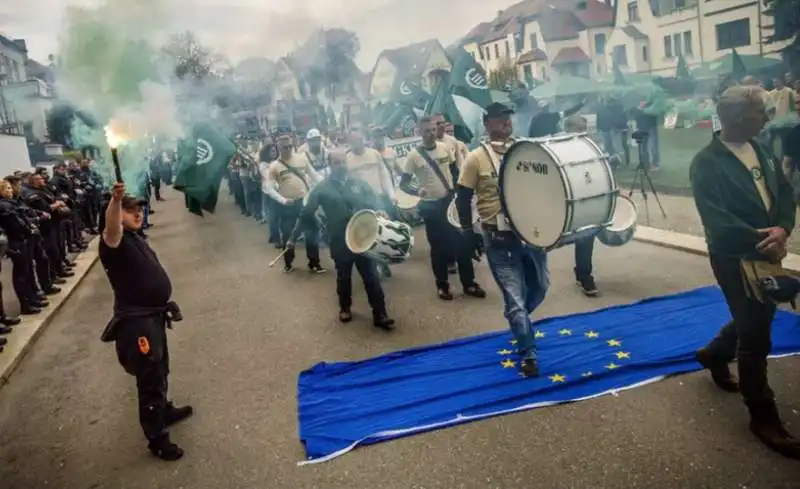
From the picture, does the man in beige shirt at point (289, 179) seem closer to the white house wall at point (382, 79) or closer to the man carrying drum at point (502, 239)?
the man carrying drum at point (502, 239)

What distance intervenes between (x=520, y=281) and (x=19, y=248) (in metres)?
6.49

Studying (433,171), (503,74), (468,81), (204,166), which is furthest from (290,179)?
(503,74)

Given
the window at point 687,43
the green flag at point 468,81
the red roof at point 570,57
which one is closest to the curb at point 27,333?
the green flag at point 468,81

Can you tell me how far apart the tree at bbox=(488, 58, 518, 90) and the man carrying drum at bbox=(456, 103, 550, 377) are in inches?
662

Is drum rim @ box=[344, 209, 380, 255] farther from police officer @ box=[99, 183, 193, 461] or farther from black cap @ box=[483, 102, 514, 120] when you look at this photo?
police officer @ box=[99, 183, 193, 461]

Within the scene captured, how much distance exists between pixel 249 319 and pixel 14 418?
2.67 meters

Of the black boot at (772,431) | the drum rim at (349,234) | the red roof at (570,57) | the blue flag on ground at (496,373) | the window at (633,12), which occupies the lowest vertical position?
the blue flag on ground at (496,373)

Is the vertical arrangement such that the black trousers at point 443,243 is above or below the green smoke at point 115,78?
below

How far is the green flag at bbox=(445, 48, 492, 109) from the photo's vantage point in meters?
12.7

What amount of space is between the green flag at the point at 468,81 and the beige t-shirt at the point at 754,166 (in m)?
9.03

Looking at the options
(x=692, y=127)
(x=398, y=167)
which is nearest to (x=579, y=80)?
(x=692, y=127)

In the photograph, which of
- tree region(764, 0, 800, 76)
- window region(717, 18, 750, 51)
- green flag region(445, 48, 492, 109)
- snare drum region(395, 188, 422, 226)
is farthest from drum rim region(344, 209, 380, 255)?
window region(717, 18, 750, 51)

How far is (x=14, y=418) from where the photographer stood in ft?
18.1

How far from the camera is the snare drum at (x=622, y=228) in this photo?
7059mm
